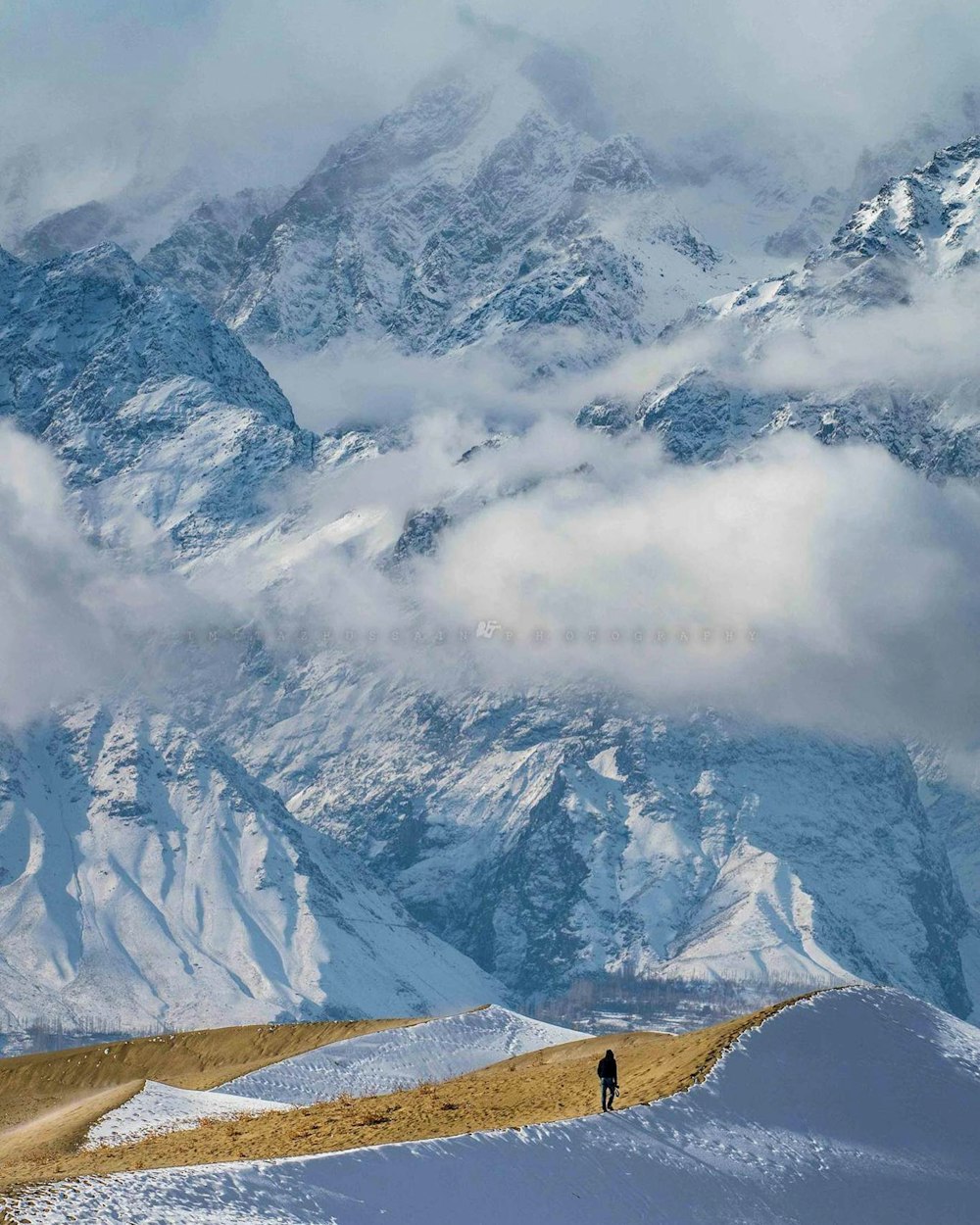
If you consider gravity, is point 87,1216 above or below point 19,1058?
above

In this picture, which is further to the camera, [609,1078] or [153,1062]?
[153,1062]

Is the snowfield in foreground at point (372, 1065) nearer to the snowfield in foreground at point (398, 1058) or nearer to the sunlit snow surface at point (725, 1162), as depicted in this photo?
the snowfield in foreground at point (398, 1058)

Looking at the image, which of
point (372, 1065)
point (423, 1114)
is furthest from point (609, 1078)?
point (372, 1065)

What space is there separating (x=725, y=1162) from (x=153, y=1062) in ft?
202

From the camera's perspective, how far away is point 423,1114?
6838 centimetres

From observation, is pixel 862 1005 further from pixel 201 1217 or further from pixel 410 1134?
pixel 201 1217

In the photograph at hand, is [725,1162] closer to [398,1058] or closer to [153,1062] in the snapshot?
[398,1058]

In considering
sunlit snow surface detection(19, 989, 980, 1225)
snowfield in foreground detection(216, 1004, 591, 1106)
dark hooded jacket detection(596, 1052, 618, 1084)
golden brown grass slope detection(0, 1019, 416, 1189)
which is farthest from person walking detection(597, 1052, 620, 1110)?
golden brown grass slope detection(0, 1019, 416, 1189)

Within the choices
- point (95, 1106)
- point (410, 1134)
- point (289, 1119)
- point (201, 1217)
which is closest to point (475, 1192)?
point (410, 1134)

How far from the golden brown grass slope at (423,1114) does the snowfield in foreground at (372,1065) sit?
40.6 feet

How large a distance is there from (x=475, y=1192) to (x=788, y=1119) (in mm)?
15410

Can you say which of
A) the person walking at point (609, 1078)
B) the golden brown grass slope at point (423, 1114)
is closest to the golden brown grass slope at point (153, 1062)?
the golden brown grass slope at point (423, 1114)

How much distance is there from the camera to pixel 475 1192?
58.5 meters

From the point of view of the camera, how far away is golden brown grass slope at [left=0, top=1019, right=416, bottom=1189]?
111 m
